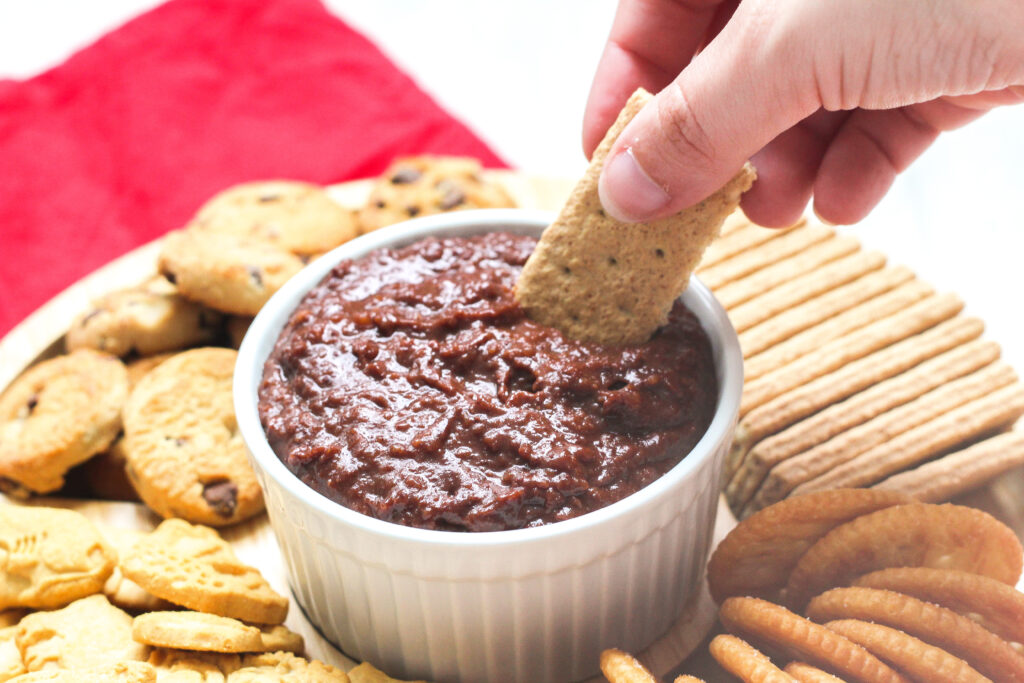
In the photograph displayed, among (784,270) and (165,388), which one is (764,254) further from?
(165,388)

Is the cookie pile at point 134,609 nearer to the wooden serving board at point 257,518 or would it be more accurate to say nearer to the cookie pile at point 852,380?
the wooden serving board at point 257,518

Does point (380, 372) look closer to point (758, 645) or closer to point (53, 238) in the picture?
point (758, 645)

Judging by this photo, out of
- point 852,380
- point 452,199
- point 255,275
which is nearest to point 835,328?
point 852,380

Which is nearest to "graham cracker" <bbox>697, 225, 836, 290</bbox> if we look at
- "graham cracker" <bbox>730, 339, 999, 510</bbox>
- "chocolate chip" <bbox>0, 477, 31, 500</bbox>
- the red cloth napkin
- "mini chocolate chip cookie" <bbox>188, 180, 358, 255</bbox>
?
"graham cracker" <bbox>730, 339, 999, 510</bbox>

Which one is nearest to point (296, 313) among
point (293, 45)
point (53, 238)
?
point (53, 238)

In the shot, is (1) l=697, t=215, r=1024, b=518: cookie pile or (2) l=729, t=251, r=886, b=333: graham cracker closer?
(1) l=697, t=215, r=1024, b=518: cookie pile

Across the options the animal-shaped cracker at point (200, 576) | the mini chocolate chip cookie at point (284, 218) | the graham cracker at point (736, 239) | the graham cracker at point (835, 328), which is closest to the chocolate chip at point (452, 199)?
the mini chocolate chip cookie at point (284, 218)

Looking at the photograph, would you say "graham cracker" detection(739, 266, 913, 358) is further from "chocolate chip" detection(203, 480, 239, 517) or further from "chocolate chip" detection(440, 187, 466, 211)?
"chocolate chip" detection(203, 480, 239, 517)
